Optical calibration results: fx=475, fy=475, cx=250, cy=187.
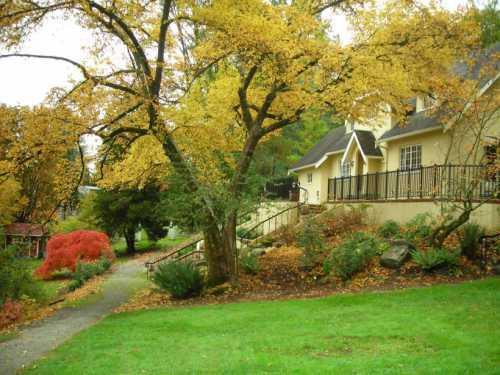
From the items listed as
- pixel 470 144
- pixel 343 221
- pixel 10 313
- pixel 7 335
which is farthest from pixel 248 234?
pixel 7 335

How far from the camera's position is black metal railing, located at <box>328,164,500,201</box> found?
1523cm

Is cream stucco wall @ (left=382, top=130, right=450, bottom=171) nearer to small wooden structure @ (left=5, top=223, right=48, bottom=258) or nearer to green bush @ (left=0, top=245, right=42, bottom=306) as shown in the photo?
green bush @ (left=0, top=245, right=42, bottom=306)

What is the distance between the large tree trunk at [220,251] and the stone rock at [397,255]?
15.3 feet

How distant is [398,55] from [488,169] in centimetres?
465

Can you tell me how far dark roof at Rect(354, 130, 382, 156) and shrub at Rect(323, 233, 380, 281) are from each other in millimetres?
10827

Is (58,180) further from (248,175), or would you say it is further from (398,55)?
(398,55)

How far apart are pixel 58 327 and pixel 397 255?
378 inches

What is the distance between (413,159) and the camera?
2228cm

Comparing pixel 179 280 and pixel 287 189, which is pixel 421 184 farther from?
pixel 287 189

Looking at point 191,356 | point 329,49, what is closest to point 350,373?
point 191,356

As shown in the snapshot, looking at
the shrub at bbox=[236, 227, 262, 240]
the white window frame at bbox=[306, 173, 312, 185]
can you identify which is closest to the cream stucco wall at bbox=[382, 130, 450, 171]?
the shrub at bbox=[236, 227, 262, 240]

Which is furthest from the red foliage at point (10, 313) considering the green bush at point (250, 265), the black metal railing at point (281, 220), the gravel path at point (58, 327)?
the black metal railing at point (281, 220)

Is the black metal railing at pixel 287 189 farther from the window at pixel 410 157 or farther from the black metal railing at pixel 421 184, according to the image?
the window at pixel 410 157

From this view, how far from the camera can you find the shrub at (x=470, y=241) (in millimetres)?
13625
